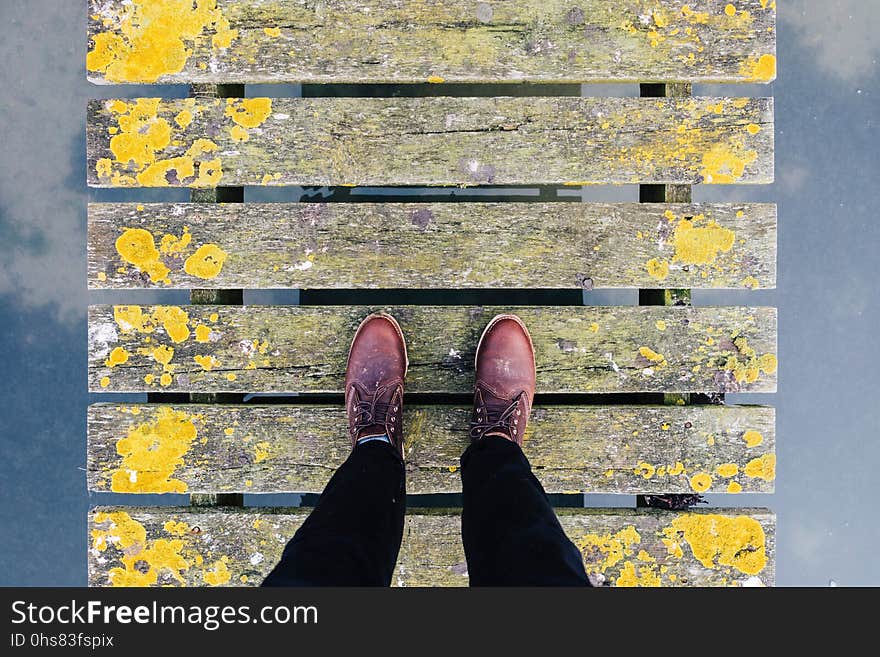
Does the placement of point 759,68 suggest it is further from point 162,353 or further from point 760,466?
point 162,353

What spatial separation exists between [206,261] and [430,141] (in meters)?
0.75

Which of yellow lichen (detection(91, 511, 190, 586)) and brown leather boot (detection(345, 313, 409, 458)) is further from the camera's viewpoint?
yellow lichen (detection(91, 511, 190, 586))

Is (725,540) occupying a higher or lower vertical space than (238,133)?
lower

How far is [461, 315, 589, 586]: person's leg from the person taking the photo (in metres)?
1.19

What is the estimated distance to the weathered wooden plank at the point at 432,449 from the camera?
5.49 ft

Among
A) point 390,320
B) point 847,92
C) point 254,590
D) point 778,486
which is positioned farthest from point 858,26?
point 254,590

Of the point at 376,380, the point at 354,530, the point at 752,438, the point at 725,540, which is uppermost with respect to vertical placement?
the point at 376,380

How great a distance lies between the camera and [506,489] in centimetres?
139

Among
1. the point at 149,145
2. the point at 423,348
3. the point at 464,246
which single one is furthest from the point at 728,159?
the point at 149,145

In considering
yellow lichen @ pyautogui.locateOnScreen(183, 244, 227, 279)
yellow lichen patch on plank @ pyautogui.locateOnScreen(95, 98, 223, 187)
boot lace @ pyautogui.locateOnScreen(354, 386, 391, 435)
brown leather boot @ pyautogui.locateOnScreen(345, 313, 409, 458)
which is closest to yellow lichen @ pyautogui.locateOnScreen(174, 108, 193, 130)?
yellow lichen patch on plank @ pyautogui.locateOnScreen(95, 98, 223, 187)

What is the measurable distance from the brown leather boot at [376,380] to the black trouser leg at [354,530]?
6 centimetres

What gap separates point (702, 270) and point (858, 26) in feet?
3.47

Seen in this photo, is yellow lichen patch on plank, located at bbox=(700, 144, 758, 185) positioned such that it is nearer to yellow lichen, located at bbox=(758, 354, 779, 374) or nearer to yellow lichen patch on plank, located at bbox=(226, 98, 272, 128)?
yellow lichen, located at bbox=(758, 354, 779, 374)

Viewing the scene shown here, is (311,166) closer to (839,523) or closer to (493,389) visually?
(493,389)
